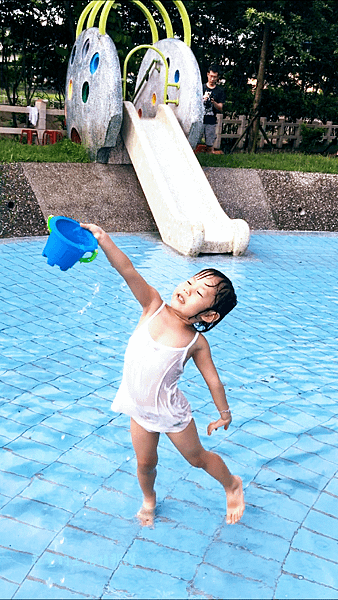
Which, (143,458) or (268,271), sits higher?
(143,458)

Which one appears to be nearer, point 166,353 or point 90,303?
point 166,353

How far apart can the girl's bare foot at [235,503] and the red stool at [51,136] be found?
10.6 meters

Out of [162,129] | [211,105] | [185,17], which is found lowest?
[162,129]

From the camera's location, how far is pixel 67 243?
2510 mm

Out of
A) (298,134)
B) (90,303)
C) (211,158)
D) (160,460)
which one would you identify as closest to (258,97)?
(298,134)

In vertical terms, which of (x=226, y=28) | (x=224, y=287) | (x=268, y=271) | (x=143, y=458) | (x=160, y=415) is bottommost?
(x=268, y=271)

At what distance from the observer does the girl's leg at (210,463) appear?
273cm

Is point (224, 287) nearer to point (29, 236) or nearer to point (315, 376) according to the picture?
Answer: point (315, 376)

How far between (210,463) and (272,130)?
1643 centimetres

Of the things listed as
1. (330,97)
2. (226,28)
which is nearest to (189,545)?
(226,28)

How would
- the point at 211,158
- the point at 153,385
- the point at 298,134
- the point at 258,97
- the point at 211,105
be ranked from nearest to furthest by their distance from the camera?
the point at 153,385
the point at 211,158
the point at 211,105
the point at 258,97
the point at 298,134

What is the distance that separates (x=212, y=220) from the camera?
8.99 metres

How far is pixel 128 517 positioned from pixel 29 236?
6045 mm

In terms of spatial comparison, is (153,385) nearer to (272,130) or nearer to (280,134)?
(280,134)
